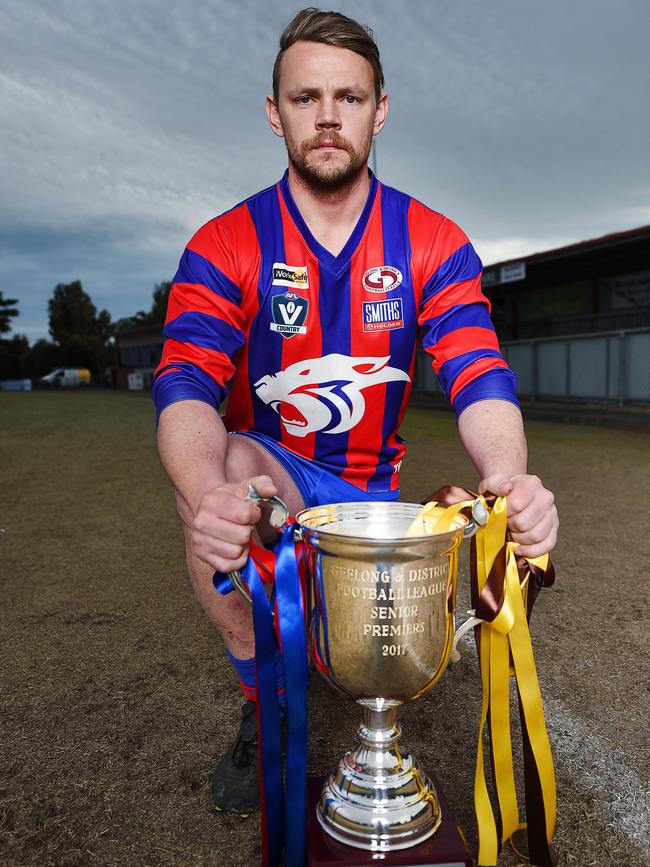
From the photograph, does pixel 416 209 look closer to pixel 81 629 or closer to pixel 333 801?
pixel 333 801

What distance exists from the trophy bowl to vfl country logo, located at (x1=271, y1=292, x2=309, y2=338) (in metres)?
0.94

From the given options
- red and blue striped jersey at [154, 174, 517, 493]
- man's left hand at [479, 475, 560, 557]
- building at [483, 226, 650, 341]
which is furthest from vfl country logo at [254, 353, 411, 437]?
building at [483, 226, 650, 341]

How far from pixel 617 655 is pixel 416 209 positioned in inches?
61.0

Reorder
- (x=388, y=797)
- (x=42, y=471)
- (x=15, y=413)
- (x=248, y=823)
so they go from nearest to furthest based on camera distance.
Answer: (x=388, y=797) < (x=248, y=823) < (x=42, y=471) < (x=15, y=413)

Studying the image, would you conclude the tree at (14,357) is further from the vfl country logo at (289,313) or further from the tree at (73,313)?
the vfl country logo at (289,313)

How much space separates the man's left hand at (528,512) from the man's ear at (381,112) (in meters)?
1.29

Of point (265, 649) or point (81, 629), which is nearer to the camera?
point (265, 649)

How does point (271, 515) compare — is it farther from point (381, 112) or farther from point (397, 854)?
point (381, 112)

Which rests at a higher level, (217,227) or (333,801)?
(217,227)

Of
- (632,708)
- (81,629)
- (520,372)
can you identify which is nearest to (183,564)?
(81,629)

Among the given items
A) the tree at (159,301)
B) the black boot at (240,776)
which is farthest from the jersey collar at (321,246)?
the tree at (159,301)

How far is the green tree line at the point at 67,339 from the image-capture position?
5941 cm

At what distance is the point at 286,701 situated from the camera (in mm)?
1212

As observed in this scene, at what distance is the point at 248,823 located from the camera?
147cm
